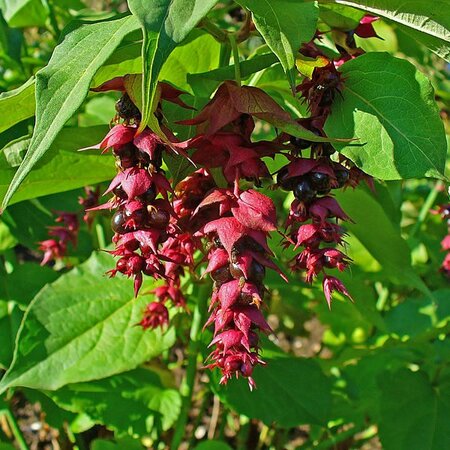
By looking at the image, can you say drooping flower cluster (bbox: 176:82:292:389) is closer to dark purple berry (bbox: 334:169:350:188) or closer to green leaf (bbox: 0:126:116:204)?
dark purple berry (bbox: 334:169:350:188)

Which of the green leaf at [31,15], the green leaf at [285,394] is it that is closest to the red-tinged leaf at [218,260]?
the green leaf at [285,394]

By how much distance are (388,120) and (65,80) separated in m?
0.32

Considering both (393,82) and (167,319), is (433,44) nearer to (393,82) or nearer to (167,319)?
(393,82)

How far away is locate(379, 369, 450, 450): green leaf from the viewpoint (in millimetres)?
1245

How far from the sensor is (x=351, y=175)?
2.41 ft

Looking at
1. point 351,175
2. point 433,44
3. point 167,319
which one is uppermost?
point 433,44

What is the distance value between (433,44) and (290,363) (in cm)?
71

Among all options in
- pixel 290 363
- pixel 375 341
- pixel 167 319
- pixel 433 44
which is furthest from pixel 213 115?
pixel 375 341

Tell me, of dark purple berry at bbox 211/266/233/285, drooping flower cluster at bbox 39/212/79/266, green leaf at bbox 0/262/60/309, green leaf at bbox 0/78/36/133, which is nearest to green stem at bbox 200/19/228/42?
green leaf at bbox 0/78/36/133

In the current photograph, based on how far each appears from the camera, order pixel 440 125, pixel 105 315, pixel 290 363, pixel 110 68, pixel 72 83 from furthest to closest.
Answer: pixel 290 363, pixel 105 315, pixel 110 68, pixel 440 125, pixel 72 83

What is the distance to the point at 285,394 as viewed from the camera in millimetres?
1229

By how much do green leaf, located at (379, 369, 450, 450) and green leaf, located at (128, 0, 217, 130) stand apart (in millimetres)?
955

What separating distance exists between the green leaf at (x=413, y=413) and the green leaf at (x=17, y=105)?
897 mm

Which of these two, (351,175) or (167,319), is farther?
(167,319)
